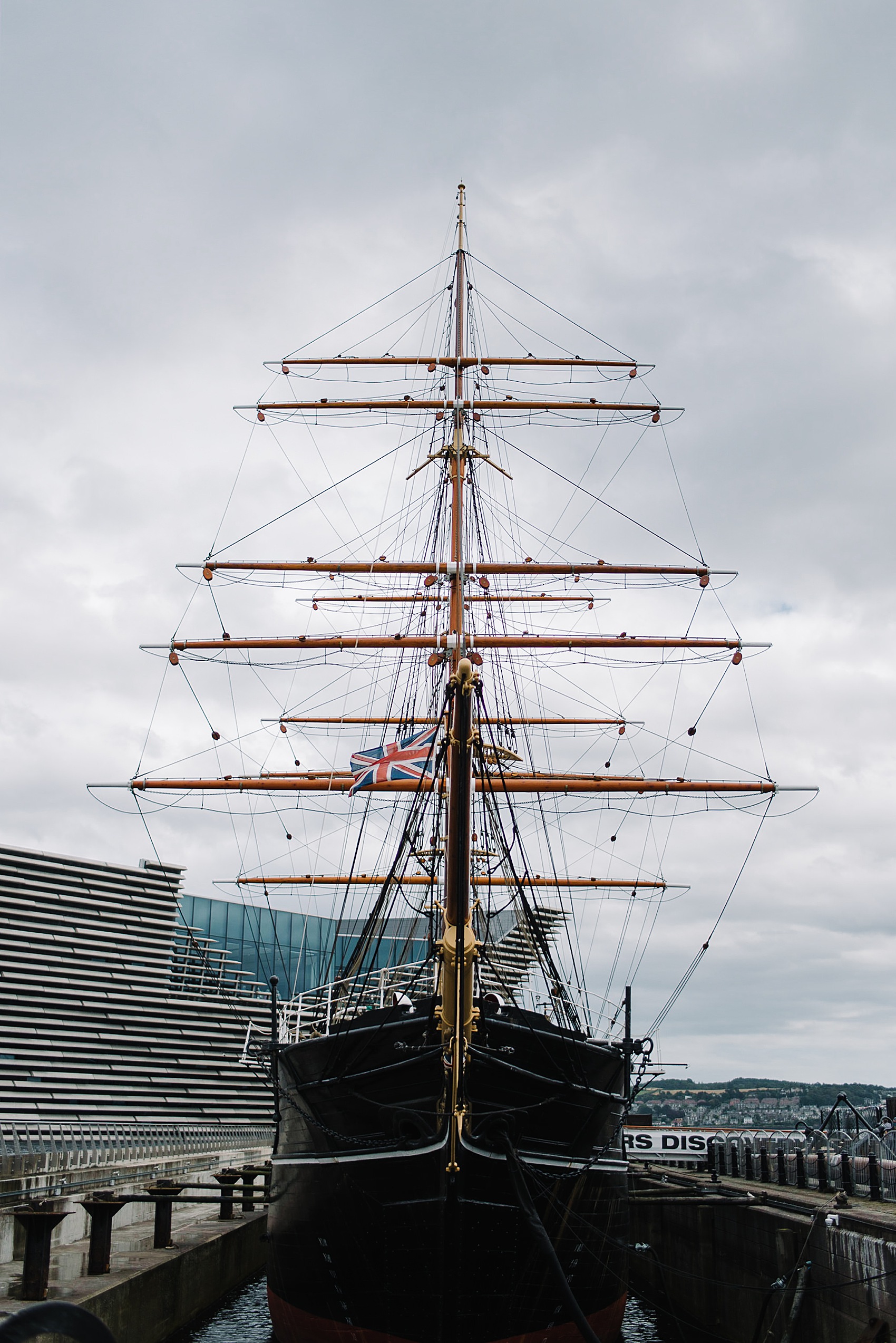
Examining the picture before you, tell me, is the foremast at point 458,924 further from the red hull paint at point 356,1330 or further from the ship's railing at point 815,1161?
the ship's railing at point 815,1161

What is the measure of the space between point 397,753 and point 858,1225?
312 inches

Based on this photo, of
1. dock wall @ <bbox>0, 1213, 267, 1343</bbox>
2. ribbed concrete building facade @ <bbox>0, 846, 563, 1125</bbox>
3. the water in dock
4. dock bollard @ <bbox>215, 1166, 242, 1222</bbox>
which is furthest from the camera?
ribbed concrete building facade @ <bbox>0, 846, 563, 1125</bbox>

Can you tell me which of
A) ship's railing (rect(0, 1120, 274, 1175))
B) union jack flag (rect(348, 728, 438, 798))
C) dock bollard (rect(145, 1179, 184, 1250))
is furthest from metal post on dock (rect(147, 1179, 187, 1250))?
union jack flag (rect(348, 728, 438, 798))

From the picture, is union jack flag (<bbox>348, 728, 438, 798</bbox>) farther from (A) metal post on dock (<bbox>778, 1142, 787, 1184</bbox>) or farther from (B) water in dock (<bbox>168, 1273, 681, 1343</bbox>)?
(A) metal post on dock (<bbox>778, 1142, 787, 1184</bbox>)

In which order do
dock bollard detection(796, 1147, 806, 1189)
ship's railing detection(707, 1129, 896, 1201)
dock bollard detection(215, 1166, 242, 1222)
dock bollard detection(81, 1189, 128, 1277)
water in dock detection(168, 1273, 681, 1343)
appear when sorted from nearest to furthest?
dock bollard detection(81, 1189, 128, 1277), ship's railing detection(707, 1129, 896, 1201), water in dock detection(168, 1273, 681, 1343), dock bollard detection(796, 1147, 806, 1189), dock bollard detection(215, 1166, 242, 1222)

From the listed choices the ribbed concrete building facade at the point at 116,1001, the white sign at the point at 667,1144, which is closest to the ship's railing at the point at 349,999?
the ribbed concrete building facade at the point at 116,1001

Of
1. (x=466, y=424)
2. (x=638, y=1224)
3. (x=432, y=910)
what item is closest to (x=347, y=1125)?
(x=432, y=910)

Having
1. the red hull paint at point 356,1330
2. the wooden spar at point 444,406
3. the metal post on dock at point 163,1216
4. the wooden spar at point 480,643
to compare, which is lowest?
the red hull paint at point 356,1330

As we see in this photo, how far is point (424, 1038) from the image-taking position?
415 inches

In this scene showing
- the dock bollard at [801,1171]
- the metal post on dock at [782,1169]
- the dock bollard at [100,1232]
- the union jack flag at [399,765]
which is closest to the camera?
the dock bollard at [100,1232]

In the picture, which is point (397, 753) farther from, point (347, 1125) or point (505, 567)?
point (505, 567)

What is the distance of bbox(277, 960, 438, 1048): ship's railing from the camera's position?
12555 millimetres

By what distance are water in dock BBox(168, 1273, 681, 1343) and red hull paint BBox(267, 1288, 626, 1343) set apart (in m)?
1.72

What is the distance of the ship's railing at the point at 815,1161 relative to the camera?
13.6m
